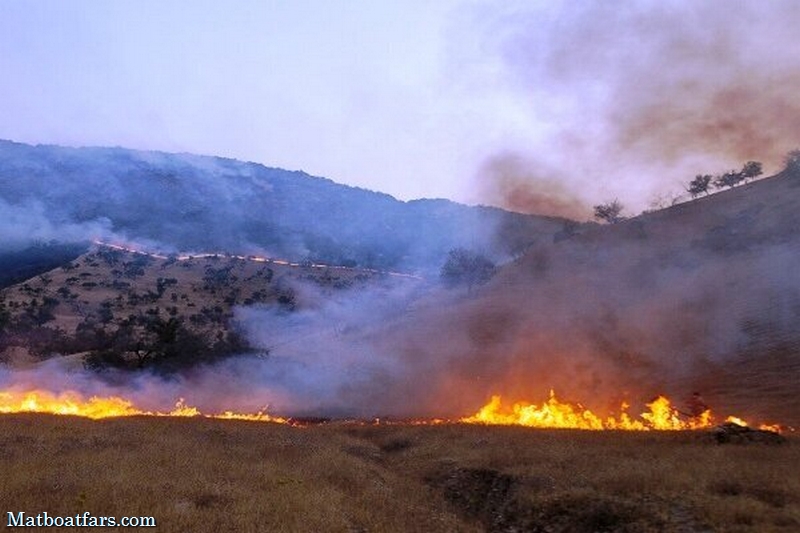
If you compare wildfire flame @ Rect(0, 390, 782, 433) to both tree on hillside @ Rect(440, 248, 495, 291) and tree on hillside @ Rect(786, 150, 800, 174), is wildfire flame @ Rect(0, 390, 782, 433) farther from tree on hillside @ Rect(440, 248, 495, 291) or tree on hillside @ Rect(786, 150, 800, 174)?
tree on hillside @ Rect(786, 150, 800, 174)

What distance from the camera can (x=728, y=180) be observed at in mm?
72250

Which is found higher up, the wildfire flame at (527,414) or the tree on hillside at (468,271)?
the tree on hillside at (468,271)

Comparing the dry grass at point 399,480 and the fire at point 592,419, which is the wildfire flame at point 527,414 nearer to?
A: the fire at point 592,419

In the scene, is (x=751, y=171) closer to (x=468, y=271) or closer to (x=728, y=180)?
(x=728, y=180)

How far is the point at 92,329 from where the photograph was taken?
49.8 meters

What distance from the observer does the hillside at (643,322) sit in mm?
28734

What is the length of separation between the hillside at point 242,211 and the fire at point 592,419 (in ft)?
228

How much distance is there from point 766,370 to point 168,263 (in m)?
73.2

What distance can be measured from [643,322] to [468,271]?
3015 cm

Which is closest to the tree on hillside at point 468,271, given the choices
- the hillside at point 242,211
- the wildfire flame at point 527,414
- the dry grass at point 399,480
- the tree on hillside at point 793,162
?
the hillside at point 242,211

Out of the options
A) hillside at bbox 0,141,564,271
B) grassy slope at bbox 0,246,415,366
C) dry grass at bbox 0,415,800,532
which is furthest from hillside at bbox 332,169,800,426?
hillside at bbox 0,141,564,271

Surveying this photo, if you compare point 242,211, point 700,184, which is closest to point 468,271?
point 700,184

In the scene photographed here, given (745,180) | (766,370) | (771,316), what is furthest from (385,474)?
(745,180)

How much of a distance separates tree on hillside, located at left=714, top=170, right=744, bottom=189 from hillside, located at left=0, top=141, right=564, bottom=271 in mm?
31974
